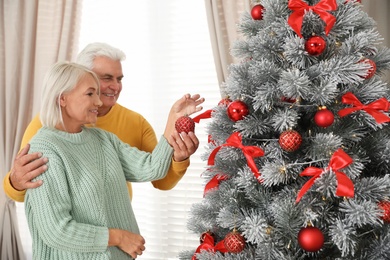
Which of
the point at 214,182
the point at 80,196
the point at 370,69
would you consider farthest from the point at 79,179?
the point at 370,69

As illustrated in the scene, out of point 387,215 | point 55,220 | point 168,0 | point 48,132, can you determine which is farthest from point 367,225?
point 168,0

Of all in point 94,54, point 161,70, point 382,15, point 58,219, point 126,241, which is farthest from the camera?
point 161,70

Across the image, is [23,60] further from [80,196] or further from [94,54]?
[80,196]

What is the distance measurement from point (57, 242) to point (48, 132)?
40 cm

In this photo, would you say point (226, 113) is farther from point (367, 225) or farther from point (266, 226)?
point (367, 225)

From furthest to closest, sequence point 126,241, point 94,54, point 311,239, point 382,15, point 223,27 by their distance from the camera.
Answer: point 223,27, point 382,15, point 94,54, point 126,241, point 311,239

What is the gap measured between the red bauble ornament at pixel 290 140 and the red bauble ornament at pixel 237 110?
158 millimetres

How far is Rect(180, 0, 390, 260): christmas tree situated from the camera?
1300 mm

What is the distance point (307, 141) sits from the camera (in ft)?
4.58

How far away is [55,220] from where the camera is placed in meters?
1.68

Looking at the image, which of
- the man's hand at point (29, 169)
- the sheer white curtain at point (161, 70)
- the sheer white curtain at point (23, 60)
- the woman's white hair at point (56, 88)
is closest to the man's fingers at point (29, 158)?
the man's hand at point (29, 169)

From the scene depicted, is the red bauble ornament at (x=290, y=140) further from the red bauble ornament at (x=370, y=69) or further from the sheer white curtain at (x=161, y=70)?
the sheer white curtain at (x=161, y=70)

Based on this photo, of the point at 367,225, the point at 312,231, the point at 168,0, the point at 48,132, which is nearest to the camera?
the point at 312,231

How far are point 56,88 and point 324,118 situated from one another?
0.99m
